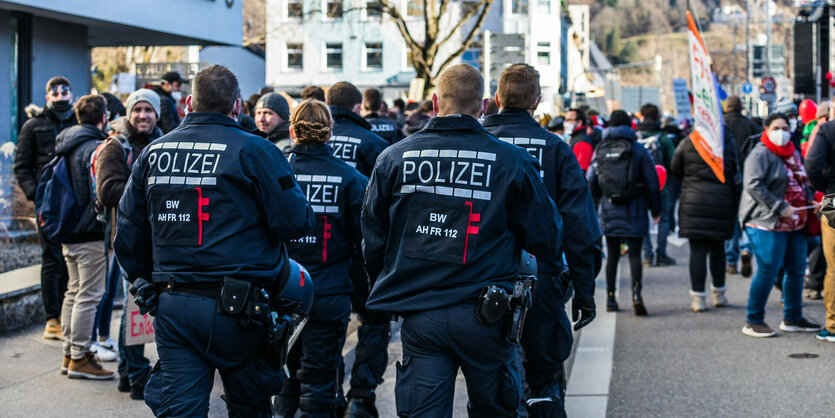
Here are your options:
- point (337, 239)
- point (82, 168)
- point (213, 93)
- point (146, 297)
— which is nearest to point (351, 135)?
point (337, 239)

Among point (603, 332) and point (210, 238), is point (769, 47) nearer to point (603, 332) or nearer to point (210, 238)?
point (603, 332)

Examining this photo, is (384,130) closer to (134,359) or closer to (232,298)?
(134,359)

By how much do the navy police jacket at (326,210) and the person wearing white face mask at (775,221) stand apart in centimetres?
406

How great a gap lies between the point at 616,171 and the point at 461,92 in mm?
5834

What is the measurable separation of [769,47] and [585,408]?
41681 mm

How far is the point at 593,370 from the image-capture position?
24.4 ft

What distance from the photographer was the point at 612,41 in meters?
181

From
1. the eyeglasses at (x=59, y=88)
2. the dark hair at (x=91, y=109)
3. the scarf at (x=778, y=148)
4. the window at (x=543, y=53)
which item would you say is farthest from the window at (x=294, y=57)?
the dark hair at (x=91, y=109)

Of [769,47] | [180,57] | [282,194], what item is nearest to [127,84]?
[282,194]

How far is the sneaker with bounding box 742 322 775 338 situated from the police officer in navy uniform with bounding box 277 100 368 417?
423 centimetres

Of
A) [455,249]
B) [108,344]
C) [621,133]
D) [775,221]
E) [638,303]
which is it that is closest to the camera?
[455,249]

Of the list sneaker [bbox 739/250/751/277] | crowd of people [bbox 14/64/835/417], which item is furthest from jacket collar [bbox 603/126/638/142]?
crowd of people [bbox 14/64/835/417]

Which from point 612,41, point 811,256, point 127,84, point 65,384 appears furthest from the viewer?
point 612,41

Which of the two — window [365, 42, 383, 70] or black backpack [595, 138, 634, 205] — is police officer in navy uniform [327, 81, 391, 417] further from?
window [365, 42, 383, 70]
